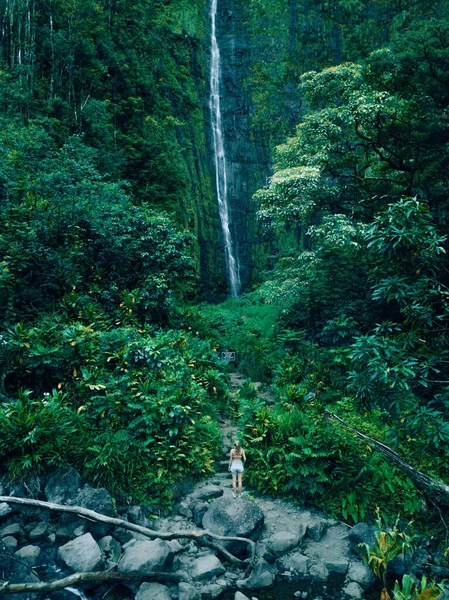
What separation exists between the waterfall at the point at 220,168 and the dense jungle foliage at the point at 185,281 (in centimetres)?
518

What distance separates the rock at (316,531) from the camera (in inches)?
263

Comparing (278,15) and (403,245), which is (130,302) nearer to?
(403,245)

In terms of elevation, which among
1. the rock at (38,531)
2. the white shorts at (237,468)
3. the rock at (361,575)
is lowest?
the rock at (361,575)

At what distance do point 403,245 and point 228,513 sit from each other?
16.7ft

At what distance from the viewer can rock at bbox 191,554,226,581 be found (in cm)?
586

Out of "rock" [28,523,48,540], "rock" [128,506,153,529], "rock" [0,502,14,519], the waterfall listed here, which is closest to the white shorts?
"rock" [128,506,153,529]

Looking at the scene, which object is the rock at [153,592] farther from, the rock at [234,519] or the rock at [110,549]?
the rock at [234,519]

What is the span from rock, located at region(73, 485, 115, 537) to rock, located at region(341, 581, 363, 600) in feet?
12.0

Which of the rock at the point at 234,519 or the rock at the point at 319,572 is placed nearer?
the rock at the point at 319,572

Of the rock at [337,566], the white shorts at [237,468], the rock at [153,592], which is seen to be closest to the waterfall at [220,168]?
the white shorts at [237,468]

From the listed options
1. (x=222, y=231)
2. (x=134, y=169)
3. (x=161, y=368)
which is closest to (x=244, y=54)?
(x=222, y=231)

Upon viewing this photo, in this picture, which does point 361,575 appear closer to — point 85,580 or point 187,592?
point 187,592

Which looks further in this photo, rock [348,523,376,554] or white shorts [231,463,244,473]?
white shorts [231,463,244,473]

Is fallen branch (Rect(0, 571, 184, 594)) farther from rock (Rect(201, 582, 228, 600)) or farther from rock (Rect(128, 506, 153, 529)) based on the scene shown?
rock (Rect(128, 506, 153, 529))
